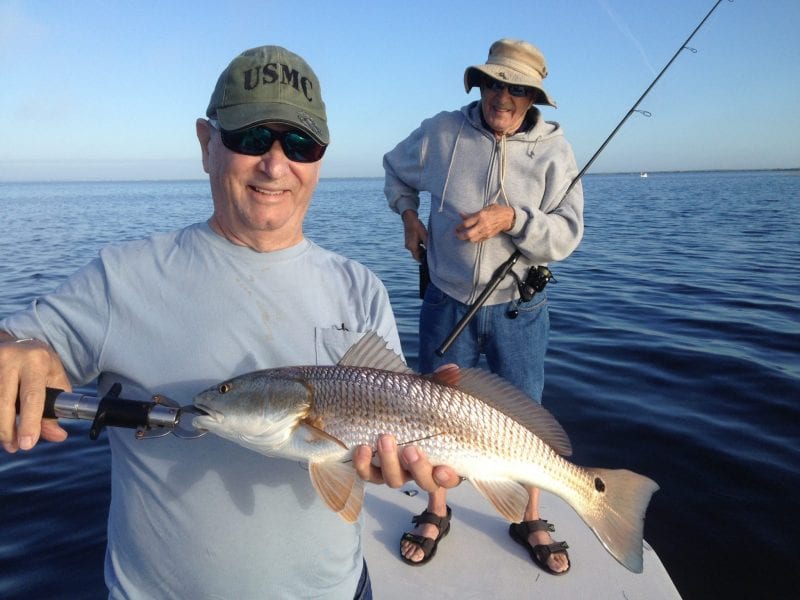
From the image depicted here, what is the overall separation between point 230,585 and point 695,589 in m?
3.78

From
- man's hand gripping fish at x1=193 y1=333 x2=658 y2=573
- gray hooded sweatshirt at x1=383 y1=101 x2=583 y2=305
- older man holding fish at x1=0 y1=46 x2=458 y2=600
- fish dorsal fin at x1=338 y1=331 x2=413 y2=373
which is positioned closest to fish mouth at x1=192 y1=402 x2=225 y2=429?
man's hand gripping fish at x1=193 y1=333 x2=658 y2=573

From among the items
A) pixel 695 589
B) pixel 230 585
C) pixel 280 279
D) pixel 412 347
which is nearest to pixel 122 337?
pixel 280 279

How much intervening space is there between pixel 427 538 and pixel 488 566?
42 centimetres

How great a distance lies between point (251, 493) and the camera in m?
2.03

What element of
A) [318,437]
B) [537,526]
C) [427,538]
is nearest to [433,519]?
[427,538]

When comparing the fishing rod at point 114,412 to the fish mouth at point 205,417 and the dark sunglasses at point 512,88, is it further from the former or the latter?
the dark sunglasses at point 512,88

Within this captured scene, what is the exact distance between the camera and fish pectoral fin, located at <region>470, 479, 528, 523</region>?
95.7 inches

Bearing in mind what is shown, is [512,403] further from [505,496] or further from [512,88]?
[512,88]

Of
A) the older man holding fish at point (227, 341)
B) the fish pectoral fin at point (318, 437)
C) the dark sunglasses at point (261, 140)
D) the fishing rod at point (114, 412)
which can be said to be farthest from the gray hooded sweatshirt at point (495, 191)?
the fishing rod at point (114, 412)

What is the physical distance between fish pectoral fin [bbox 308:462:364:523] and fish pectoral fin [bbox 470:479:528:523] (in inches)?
24.1

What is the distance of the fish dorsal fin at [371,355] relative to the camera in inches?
89.7

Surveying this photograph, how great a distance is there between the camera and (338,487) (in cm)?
202

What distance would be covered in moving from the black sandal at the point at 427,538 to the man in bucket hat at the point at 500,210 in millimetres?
133

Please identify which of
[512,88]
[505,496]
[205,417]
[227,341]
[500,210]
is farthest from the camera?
[512,88]
